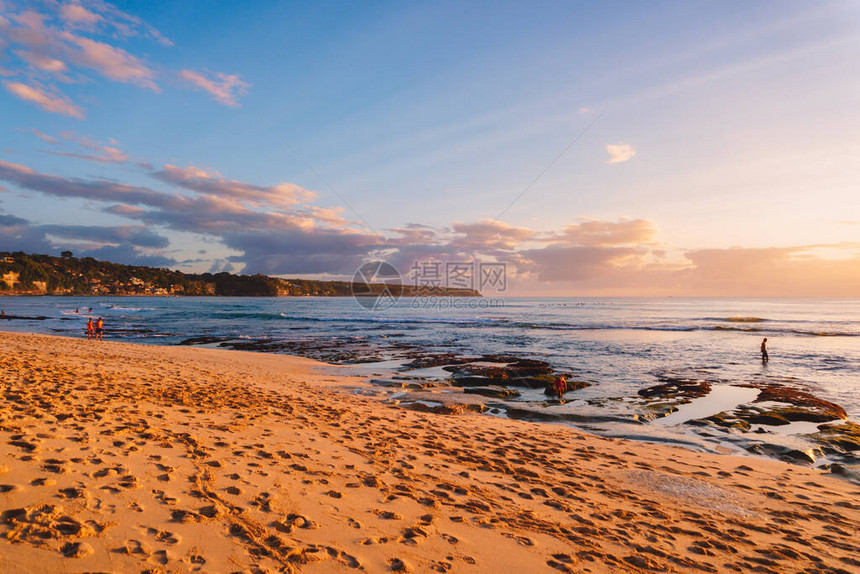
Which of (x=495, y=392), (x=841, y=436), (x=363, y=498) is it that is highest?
(x=363, y=498)

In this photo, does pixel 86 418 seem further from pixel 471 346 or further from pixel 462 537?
pixel 471 346

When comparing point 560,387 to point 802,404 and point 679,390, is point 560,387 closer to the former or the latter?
point 679,390

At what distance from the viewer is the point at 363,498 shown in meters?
5.53

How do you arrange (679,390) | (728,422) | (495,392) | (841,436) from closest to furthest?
1. (841,436)
2. (728,422)
3. (495,392)
4. (679,390)

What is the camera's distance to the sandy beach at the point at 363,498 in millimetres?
4020

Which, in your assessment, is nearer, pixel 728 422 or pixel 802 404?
pixel 728 422

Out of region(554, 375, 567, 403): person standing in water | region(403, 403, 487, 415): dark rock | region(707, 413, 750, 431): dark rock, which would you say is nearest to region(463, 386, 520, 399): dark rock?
region(554, 375, 567, 403): person standing in water

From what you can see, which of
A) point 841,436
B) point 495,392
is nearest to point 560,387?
point 495,392

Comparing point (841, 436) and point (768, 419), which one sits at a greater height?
point (841, 436)

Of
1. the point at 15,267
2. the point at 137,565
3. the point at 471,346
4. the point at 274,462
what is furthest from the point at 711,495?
the point at 15,267

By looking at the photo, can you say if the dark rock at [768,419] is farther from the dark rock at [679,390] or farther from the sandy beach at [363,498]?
the sandy beach at [363,498]

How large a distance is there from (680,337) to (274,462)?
4794cm

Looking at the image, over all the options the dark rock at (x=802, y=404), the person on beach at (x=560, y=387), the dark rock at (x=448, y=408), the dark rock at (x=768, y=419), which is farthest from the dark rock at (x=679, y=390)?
the dark rock at (x=448, y=408)

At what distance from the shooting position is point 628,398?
15727 millimetres
